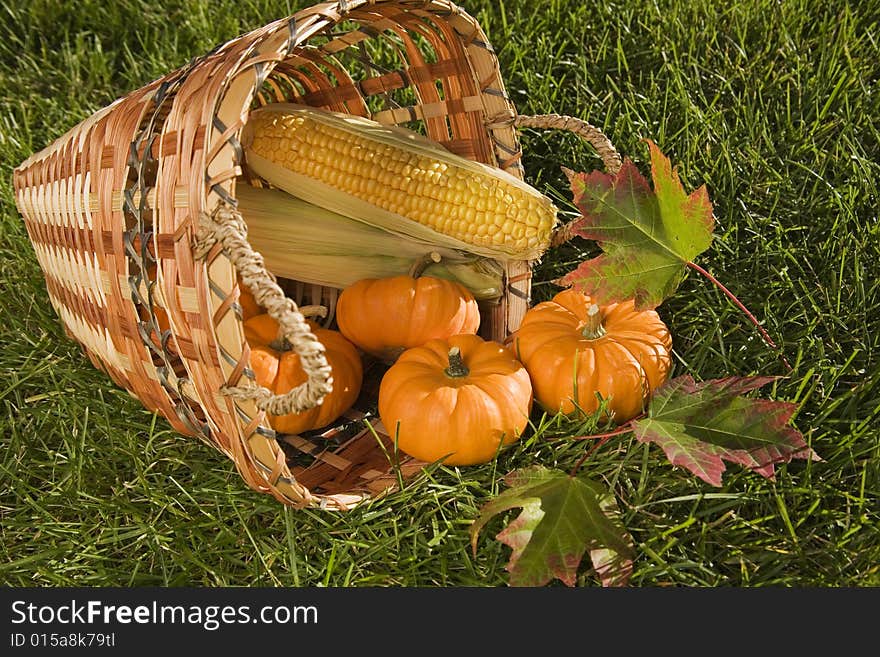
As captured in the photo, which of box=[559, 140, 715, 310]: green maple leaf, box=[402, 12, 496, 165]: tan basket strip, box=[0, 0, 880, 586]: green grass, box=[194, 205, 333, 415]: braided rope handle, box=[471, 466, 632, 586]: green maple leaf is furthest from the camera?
box=[402, 12, 496, 165]: tan basket strip

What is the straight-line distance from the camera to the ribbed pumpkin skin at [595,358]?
1.34m

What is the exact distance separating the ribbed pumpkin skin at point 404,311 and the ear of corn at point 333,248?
0.04m

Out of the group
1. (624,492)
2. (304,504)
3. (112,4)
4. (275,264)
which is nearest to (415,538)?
(304,504)

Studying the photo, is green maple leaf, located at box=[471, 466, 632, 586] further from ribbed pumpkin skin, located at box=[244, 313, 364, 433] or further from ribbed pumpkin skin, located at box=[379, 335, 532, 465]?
ribbed pumpkin skin, located at box=[244, 313, 364, 433]

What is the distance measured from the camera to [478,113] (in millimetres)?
1509

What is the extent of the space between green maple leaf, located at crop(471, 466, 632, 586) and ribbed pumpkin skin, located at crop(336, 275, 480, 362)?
1.23 feet

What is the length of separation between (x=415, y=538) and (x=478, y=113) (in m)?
0.75

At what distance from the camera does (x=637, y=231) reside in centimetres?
134

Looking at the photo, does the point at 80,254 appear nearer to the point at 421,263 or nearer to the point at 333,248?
the point at 333,248

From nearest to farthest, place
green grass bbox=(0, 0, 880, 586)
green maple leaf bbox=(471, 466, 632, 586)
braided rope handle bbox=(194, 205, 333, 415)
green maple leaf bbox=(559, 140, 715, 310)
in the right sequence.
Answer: braided rope handle bbox=(194, 205, 333, 415) → green maple leaf bbox=(471, 466, 632, 586) → green grass bbox=(0, 0, 880, 586) → green maple leaf bbox=(559, 140, 715, 310)

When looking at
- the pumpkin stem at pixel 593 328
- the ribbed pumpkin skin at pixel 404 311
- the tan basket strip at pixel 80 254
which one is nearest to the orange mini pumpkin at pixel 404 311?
the ribbed pumpkin skin at pixel 404 311

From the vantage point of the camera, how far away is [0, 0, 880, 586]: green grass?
3.88 ft

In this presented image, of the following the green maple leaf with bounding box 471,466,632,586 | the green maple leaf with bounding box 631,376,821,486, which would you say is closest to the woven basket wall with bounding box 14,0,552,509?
the green maple leaf with bounding box 471,466,632,586

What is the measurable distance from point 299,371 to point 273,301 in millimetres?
389
